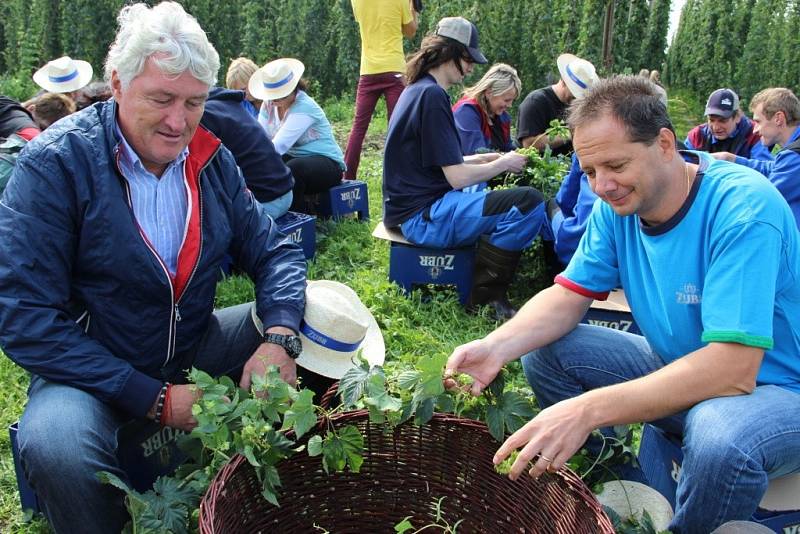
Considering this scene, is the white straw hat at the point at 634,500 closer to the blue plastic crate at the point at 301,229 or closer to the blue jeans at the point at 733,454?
the blue jeans at the point at 733,454

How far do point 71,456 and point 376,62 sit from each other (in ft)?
17.1

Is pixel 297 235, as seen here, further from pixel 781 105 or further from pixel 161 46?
pixel 781 105

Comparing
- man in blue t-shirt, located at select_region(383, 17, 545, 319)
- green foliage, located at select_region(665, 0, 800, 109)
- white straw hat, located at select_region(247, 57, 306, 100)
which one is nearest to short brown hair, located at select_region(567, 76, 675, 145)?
man in blue t-shirt, located at select_region(383, 17, 545, 319)

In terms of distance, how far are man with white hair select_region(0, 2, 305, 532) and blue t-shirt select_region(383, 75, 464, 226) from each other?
173 cm

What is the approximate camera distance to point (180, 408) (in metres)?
1.98

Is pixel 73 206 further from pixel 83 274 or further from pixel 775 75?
pixel 775 75

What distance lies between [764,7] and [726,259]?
446 inches

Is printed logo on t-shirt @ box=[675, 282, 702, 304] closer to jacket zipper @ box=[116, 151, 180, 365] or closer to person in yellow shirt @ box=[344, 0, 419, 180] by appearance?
jacket zipper @ box=[116, 151, 180, 365]

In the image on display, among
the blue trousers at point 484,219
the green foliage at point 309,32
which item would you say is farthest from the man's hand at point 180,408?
the green foliage at point 309,32

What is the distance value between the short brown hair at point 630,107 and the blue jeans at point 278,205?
2799 mm

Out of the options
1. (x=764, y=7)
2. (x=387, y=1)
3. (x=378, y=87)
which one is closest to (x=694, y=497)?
(x=378, y=87)

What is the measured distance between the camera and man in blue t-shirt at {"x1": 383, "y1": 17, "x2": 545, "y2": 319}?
3.90m

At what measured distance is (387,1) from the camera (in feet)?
21.9

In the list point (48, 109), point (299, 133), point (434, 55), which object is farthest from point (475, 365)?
point (48, 109)
